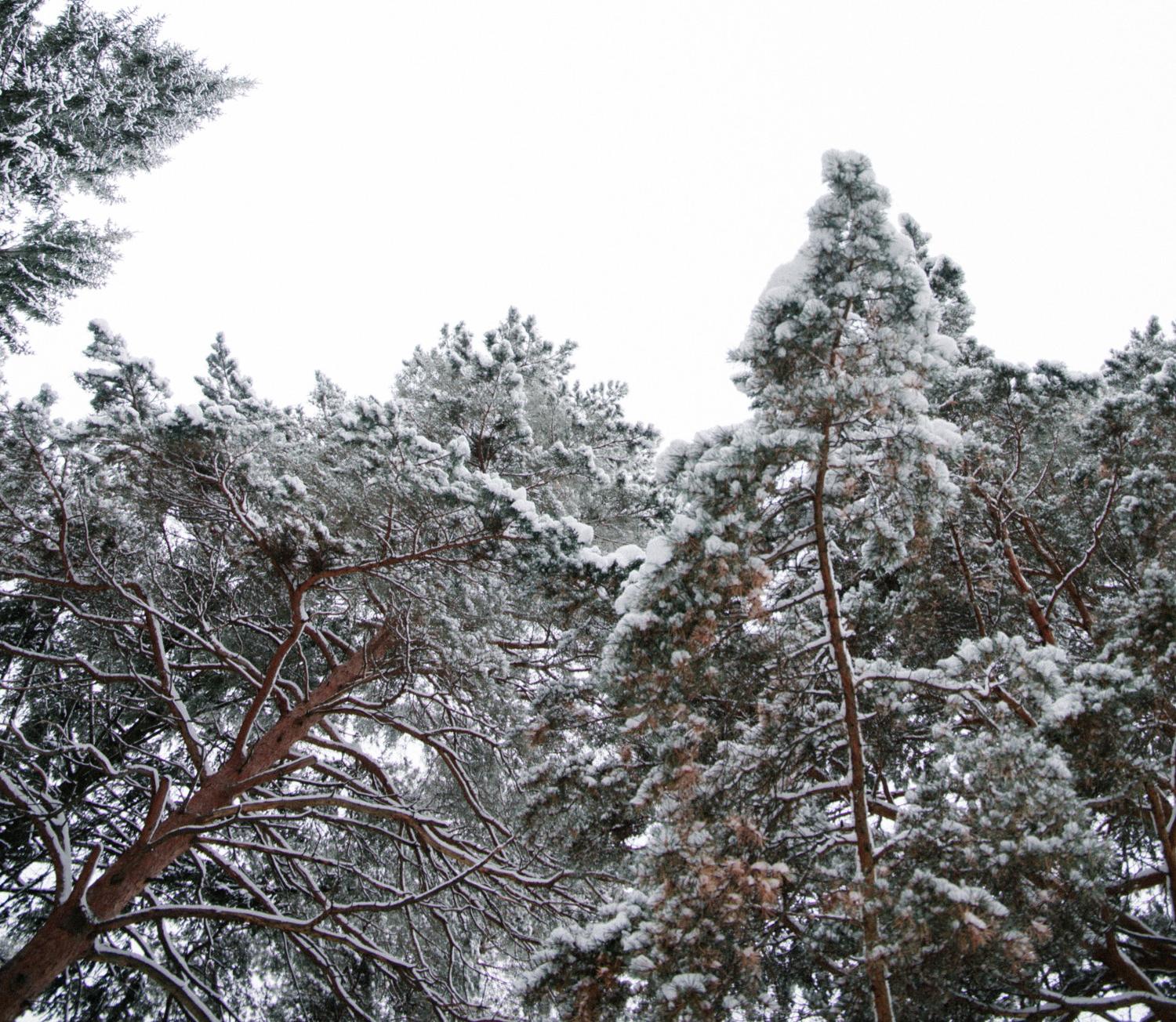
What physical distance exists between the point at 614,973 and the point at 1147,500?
5728mm

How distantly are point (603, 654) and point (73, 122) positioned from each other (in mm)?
9200

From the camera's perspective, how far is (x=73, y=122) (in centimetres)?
848

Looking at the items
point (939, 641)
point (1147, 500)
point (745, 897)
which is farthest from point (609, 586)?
point (1147, 500)

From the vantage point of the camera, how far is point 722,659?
5.20 meters

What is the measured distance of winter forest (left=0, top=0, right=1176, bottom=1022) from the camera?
4.36 m

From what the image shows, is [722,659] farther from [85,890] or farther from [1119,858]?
[85,890]

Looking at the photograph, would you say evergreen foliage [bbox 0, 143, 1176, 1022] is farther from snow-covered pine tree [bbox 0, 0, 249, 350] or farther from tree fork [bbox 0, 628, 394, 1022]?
snow-covered pine tree [bbox 0, 0, 249, 350]

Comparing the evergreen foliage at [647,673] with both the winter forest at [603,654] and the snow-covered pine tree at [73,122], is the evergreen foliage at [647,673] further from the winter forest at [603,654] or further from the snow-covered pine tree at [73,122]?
the snow-covered pine tree at [73,122]

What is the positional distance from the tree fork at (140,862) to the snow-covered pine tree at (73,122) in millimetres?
5884

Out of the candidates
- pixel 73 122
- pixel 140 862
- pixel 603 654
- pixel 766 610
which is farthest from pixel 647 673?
pixel 73 122

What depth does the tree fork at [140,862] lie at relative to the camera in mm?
5434

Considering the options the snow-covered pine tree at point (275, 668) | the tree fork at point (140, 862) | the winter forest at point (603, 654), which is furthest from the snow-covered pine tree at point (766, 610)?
the tree fork at point (140, 862)

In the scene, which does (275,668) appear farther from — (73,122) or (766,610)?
(73,122)

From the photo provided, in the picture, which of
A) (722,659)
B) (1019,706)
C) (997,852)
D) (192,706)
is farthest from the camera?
(192,706)
